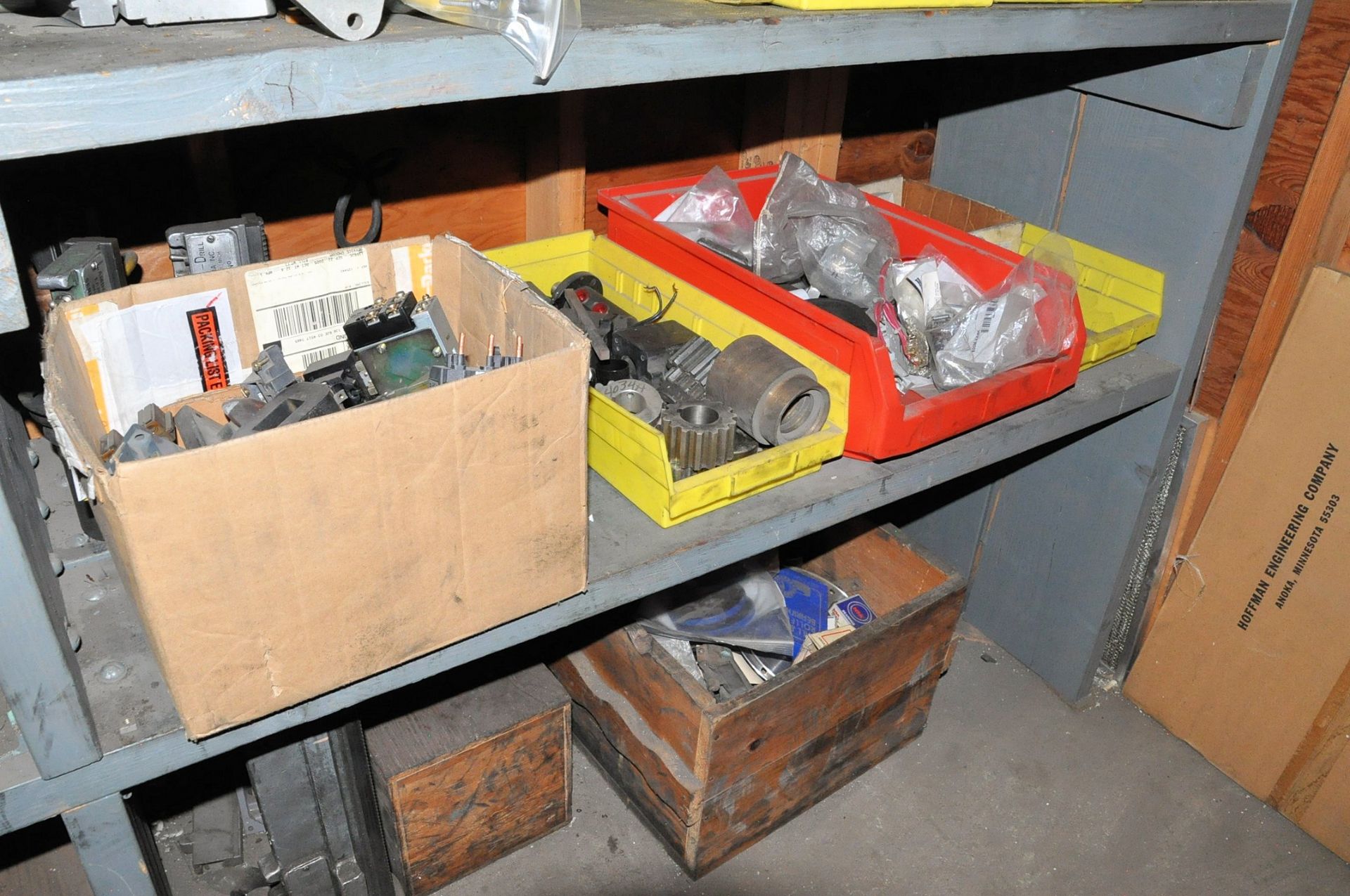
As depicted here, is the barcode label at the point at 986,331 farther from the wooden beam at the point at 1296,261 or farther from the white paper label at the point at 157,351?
the white paper label at the point at 157,351

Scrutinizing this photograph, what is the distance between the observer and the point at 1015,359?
46.2 inches

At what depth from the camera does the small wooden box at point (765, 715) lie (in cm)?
133

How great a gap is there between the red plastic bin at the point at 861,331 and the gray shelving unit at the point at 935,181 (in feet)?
0.15

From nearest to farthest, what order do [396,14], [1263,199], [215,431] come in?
[396,14] < [215,431] < [1263,199]

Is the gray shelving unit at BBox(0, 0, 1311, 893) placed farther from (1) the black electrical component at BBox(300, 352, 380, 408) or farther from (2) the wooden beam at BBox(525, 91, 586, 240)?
(2) the wooden beam at BBox(525, 91, 586, 240)

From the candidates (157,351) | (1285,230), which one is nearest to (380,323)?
(157,351)

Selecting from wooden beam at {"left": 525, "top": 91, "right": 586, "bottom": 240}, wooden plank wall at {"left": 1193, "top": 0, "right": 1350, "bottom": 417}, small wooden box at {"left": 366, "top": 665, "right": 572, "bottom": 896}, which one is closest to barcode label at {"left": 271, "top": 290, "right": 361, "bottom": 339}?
wooden beam at {"left": 525, "top": 91, "right": 586, "bottom": 240}

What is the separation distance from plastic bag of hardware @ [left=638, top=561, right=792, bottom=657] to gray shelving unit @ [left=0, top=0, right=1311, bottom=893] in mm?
420

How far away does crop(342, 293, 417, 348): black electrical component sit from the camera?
0.94 m

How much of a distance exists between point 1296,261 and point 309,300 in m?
1.40

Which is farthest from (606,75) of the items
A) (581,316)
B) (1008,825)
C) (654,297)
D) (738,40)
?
(1008,825)

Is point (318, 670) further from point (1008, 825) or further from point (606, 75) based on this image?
point (1008, 825)

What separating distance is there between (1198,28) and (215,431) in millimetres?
1149

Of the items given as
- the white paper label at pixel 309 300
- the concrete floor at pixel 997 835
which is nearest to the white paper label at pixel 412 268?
the white paper label at pixel 309 300
